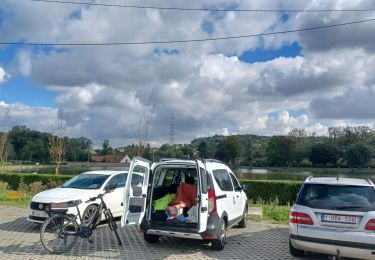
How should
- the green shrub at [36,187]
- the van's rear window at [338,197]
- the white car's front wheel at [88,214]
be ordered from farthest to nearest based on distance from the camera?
the green shrub at [36,187] → the white car's front wheel at [88,214] → the van's rear window at [338,197]

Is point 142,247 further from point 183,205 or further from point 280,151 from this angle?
point 280,151

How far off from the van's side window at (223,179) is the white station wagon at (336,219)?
1.89m

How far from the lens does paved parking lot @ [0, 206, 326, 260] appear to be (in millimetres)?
7438

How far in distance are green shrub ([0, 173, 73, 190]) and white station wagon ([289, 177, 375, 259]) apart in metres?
16.2

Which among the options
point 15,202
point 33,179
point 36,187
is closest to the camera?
point 15,202

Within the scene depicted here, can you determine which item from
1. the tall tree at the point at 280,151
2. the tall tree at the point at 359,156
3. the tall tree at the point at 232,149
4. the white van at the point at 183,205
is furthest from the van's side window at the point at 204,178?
the tall tree at the point at 280,151

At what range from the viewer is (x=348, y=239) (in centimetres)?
627

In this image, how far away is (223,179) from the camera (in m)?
8.78

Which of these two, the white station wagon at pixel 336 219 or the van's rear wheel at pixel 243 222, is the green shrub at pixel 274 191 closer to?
the van's rear wheel at pixel 243 222

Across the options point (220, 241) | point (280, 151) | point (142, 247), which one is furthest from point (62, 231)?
point (280, 151)

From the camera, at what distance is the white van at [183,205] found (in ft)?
24.3

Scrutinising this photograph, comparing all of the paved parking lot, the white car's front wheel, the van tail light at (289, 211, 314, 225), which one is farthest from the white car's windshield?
the van tail light at (289, 211, 314, 225)

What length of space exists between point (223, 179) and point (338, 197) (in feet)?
9.04

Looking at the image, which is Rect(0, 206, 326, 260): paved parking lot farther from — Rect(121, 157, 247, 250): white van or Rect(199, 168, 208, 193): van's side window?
Rect(199, 168, 208, 193): van's side window
